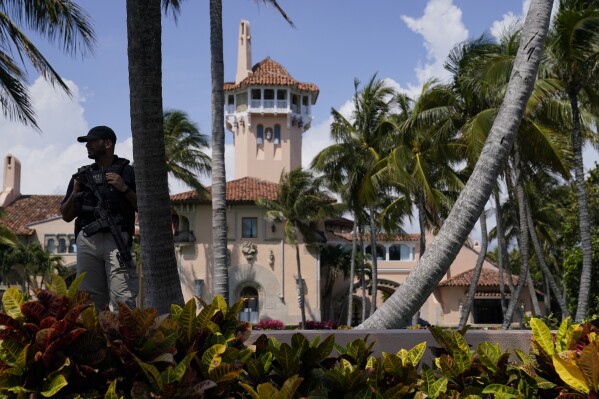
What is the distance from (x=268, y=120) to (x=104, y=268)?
153 feet

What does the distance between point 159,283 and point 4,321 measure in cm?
206

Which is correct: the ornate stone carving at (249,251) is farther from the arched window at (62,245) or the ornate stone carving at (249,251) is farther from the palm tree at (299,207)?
the arched window at (62,245)

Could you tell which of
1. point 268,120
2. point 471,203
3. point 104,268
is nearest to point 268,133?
point 268,120

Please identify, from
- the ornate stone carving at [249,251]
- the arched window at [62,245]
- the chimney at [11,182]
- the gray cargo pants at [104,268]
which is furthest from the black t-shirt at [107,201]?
the chimney at [11,182]

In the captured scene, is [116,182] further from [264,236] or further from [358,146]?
[264,236]

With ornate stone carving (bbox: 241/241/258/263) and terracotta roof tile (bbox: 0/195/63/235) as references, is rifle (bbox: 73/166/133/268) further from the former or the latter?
terracotta roof tile (bbox: 0/195/63/235)

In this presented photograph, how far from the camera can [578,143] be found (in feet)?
64.4

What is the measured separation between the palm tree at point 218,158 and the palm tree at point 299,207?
97.3 ft

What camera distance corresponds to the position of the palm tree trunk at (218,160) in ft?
32.6

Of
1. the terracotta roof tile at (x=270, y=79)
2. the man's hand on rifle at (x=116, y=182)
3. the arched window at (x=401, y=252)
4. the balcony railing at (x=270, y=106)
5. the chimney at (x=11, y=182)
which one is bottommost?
the arched window at (x=401, y=252)

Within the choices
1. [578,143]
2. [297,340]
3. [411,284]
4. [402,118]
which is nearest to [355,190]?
[402,118]

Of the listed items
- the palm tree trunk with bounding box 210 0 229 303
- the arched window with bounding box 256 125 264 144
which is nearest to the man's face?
the palm tree trunk with bounding box 210 0 229 303

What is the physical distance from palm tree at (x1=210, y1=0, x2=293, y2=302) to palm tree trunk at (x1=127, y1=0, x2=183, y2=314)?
4.28 meters

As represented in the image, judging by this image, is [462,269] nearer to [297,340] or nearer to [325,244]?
[325,244]
